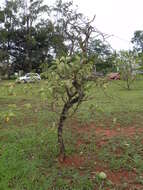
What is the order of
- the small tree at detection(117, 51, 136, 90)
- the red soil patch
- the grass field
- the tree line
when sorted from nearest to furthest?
1. the grass field
2. the red soil patch
3. the small tree at detection(117, 51, 136, 90)
4. the tree line

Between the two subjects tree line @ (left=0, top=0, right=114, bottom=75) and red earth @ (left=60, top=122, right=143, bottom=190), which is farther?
tree line @ (left=0, top=0, right=114, bottom=75)

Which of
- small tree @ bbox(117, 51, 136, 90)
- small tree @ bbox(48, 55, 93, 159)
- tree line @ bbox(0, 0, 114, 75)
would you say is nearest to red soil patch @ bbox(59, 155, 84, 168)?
small tree @ bbox(48, 55, 93, 159)

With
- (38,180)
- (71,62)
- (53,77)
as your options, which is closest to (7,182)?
(38,180)

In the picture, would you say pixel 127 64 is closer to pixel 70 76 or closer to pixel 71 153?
pixel 71 153

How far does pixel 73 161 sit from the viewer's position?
3.36 metres

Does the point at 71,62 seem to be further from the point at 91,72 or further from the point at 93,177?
the point at 93,177

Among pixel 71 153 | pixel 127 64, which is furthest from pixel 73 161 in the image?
pixel 127 64

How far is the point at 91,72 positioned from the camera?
3.10 meters

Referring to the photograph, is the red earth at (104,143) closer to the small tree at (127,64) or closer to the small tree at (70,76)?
the small tree at (70,76)

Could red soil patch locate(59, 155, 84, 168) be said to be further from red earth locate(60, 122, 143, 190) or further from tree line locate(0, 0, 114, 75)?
tree line locate(0, 0, 114, 75)

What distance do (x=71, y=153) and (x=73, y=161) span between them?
0.26 m

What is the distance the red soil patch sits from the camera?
3.25 metres

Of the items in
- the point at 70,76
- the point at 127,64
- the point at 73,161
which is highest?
the point at 127,64

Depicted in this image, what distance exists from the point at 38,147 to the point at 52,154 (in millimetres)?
392
